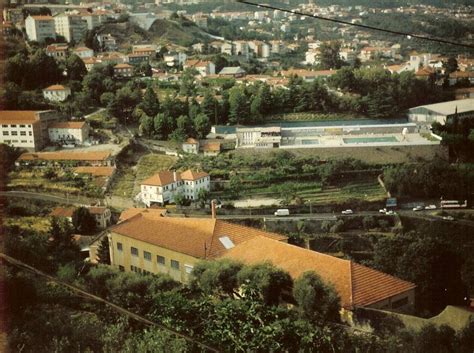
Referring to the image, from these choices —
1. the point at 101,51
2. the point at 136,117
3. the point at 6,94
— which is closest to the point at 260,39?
the point at 101,51

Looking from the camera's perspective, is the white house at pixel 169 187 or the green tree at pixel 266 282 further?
the white house at pixel 169 187

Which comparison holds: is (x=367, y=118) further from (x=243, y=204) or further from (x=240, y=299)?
(x=240, y=299)

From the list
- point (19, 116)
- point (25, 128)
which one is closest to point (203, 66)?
point (19, 116)

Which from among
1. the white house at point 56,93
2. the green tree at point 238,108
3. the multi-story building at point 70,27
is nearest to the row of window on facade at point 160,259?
the white house at point 56,93

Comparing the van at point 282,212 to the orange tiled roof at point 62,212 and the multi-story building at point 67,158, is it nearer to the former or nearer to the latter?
the multi-story building at point 67,158

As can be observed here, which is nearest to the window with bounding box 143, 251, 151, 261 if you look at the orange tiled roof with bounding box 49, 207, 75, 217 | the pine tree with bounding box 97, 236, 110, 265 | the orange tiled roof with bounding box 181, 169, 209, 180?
the pine tree with bounding box 97, 236, 110, 265
